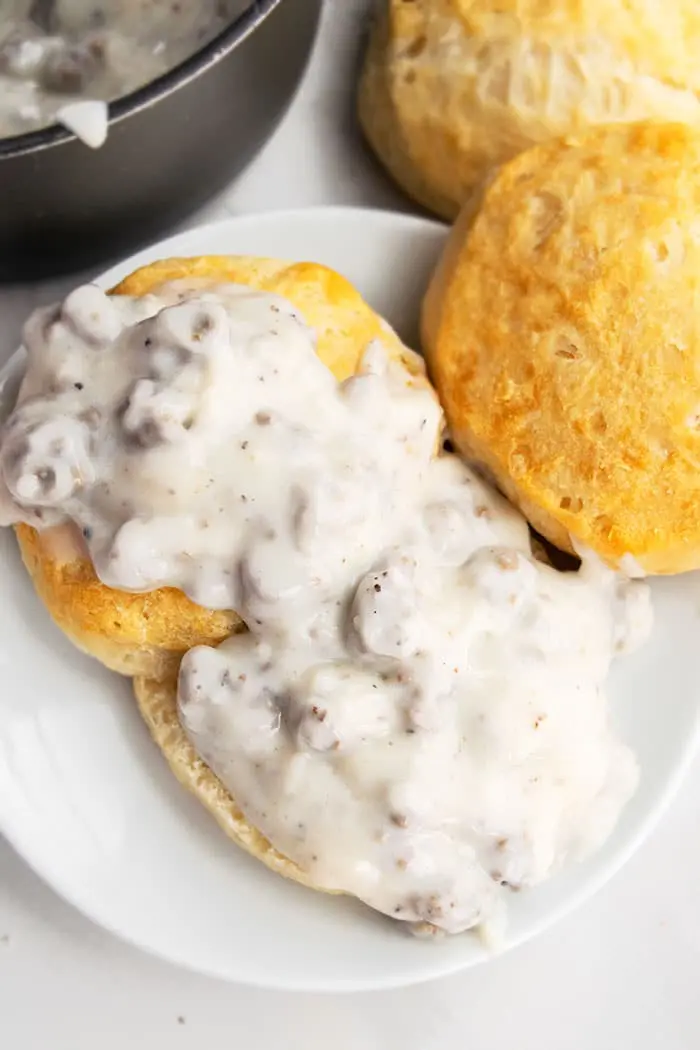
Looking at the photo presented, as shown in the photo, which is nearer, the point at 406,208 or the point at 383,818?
the point at 383,818

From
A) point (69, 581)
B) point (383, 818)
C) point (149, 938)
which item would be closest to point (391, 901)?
point (383, 818)

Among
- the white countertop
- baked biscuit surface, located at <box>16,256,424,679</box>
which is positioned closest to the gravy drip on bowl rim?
baked biscuit surface, located at <box>16,256,424,679</box>

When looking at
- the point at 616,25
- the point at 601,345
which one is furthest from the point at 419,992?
the point at 616,25

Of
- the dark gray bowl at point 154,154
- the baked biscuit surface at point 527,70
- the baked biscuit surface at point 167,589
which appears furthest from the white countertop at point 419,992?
the baked biscuit surface at point 527,70

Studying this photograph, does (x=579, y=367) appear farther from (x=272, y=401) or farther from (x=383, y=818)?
(x=383, y=818)

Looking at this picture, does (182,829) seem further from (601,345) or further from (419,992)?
(601,345)

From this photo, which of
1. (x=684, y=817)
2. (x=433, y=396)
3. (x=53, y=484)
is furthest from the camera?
(x=684, y=817)

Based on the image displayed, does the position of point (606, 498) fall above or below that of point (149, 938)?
above
